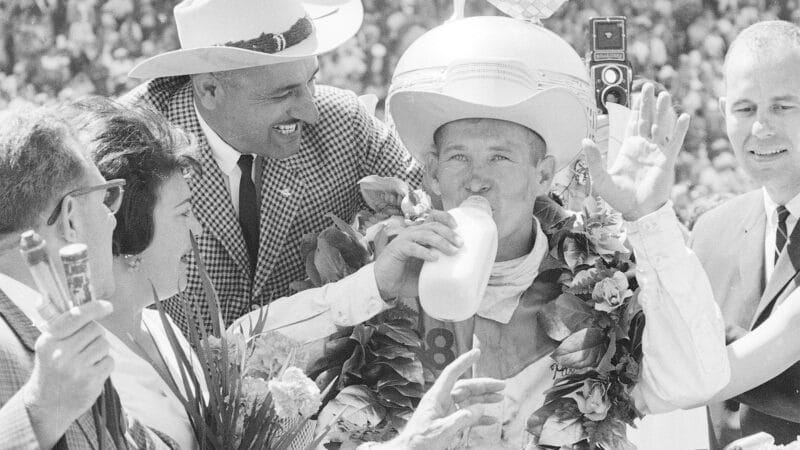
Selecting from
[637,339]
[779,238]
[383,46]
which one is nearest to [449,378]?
[637,339]

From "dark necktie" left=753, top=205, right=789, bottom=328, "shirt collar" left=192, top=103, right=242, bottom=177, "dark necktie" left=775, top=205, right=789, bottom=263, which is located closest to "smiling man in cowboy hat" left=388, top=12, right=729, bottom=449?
"dark necktie" left=753, top=205, right=789, bottom=328

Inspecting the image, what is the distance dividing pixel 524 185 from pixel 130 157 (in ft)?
3.52

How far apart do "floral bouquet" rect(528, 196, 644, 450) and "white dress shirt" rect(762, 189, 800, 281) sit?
46cm

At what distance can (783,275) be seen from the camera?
128 inches

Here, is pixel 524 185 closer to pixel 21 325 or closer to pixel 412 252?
pixel 412 252

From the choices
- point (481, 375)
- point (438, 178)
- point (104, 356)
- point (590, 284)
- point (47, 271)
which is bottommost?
point (481, 375)

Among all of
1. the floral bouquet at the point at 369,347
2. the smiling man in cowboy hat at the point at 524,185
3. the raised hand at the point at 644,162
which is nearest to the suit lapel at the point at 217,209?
the floral bouquet at the point at 369,347

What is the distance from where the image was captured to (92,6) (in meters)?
8.07

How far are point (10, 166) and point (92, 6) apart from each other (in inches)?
255

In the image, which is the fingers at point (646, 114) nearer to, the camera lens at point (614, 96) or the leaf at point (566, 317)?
the leaf at point (566, 317)

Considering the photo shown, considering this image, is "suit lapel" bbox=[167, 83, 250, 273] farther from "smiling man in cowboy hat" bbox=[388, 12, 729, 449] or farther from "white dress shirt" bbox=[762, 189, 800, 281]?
"white dress shirt" bbox=[762, 189, 800, 281]

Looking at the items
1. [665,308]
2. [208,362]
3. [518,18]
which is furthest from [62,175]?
[518,18]

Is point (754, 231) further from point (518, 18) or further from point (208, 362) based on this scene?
point (208, 362)

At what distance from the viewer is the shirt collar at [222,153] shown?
12.3 ft
